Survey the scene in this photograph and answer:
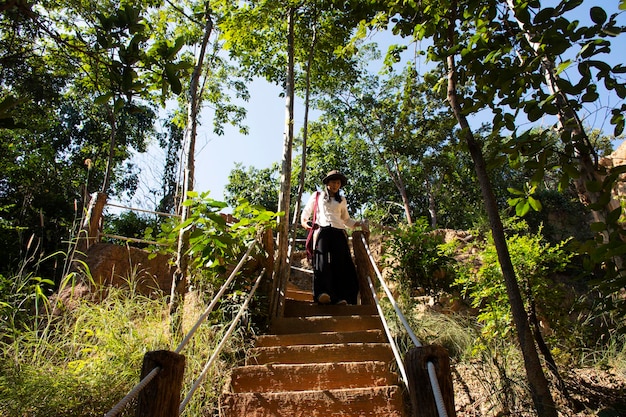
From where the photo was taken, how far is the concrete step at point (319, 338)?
12.1 feet

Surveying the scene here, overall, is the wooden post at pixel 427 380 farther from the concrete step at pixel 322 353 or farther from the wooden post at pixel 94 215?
the wooden post at pixel 94 215

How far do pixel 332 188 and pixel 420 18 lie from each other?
92.0 inches

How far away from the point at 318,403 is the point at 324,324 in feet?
4.11

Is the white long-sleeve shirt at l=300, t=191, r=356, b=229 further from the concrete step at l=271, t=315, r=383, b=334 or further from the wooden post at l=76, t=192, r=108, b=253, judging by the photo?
the wooden post at l=76, t=192, r=108, b=253

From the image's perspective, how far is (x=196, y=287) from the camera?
414 centimetres

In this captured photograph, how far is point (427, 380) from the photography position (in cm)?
158

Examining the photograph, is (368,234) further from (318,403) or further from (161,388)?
(161,388)

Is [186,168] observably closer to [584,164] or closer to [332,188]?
[332,188]

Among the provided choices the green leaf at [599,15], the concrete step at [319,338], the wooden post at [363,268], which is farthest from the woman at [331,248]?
the green leaf at [599,15]

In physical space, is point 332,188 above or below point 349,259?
above

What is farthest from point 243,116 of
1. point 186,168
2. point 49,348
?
point 49,348

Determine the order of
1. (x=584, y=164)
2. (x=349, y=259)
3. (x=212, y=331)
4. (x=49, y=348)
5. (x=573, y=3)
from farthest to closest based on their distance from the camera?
(x=349, y=259) → (x=212, y=331) → (x=49, y=348) → (x=584, y=164) → (x=573, y=3)

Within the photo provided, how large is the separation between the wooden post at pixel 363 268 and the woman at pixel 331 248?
13 cm

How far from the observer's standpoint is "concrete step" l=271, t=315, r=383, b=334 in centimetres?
404
